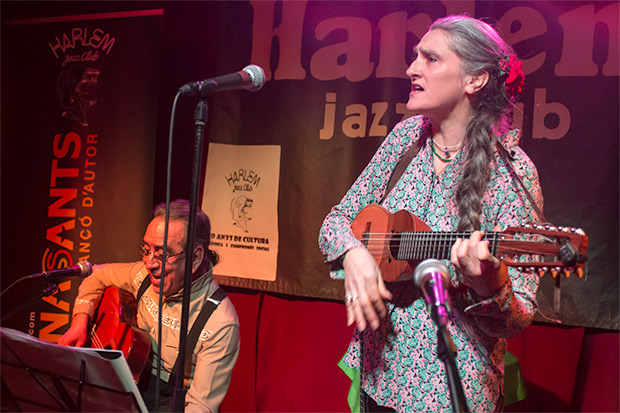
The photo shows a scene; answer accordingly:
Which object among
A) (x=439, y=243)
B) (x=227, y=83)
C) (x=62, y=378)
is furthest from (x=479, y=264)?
(x=62, y=378)

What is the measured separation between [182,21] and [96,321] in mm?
2246

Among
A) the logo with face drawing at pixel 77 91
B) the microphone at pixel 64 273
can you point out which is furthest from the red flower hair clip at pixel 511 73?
the logo with face drawing at pixel 77 91

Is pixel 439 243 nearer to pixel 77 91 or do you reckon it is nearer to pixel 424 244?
pixel 424 244

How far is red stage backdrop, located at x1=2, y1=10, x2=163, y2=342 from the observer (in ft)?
13.2

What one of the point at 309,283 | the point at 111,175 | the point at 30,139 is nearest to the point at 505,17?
the point at 309,283

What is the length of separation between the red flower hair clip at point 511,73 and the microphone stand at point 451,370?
1.01 metres

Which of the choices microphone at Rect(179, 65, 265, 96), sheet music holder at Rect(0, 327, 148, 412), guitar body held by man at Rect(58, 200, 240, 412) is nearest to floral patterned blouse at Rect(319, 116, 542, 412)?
microphone at Rect(179, 65, 265, 96)

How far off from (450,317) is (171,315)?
159 centimetres

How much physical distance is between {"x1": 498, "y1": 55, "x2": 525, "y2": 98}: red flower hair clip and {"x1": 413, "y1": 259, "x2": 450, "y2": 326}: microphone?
0.88 meters

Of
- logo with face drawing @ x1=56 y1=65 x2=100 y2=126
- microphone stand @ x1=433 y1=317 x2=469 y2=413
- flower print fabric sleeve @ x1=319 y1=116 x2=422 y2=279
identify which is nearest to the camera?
microphone stand @ x1=433 y1=317 x2=469 y2=413

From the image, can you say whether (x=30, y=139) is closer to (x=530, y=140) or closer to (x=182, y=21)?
(x=182, y=21)

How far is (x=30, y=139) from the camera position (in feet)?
14.1

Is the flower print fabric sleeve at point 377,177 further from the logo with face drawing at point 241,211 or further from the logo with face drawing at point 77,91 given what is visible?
the logo with face drawing at point 77,91

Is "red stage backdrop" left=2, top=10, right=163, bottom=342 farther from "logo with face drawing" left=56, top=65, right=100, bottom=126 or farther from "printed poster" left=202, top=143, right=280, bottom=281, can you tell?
"printed poster" left=202, top=143, right=280, bottom=281
